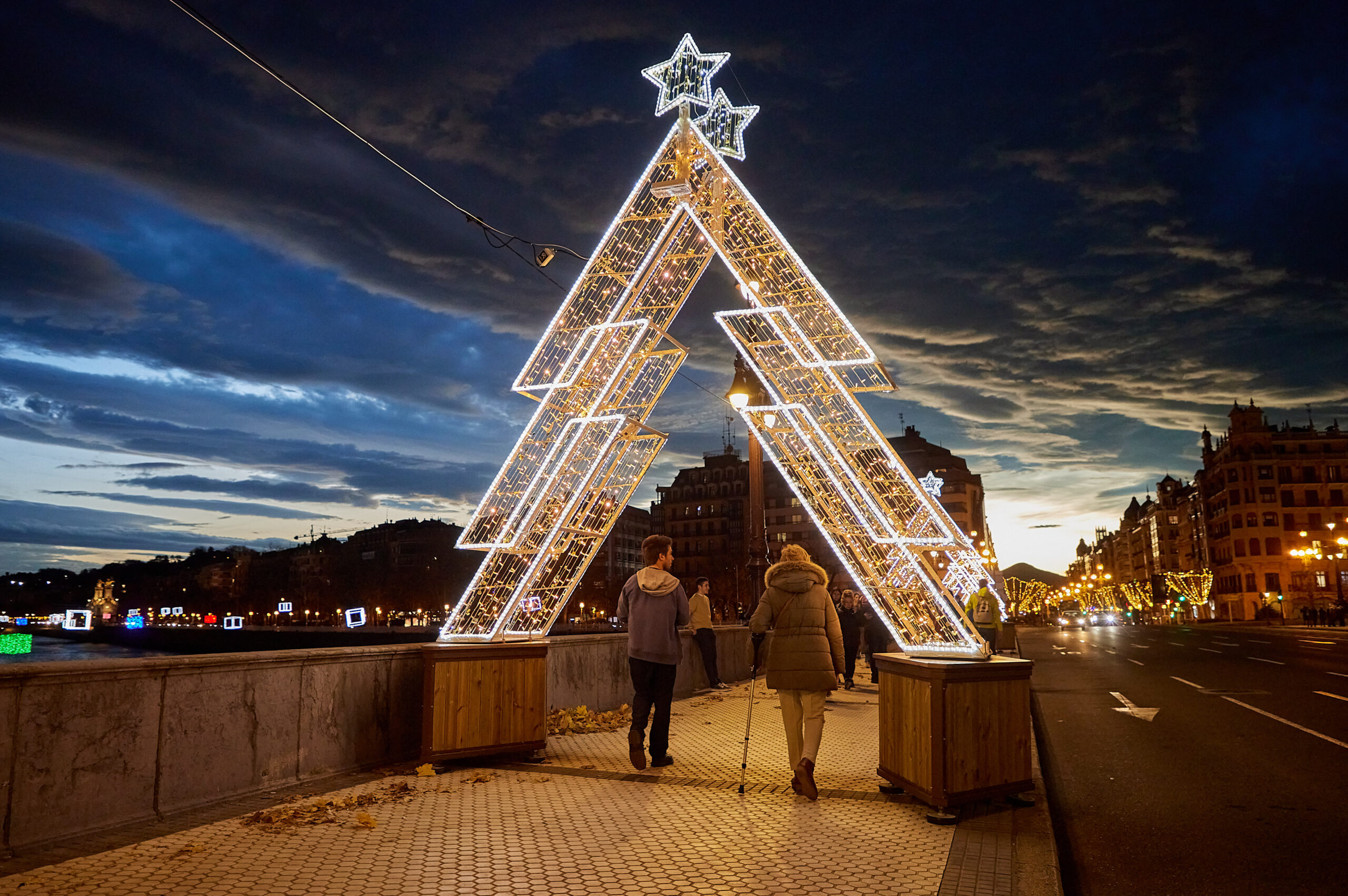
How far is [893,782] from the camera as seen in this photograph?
6371mm

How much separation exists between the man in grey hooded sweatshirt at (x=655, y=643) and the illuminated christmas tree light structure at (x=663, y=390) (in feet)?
5.12

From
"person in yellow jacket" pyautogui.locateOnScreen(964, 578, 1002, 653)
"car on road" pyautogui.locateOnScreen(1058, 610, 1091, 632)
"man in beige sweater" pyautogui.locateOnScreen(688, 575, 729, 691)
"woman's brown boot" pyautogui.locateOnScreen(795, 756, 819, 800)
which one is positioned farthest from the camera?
"car on road" pyautogui.locateOnScreen(1058, 610, 1091, 632)

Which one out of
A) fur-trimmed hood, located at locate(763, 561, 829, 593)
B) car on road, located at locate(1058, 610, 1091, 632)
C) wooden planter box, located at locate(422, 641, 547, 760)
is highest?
fur-trimmed hood, located at locate(763, 561, 829, 593)

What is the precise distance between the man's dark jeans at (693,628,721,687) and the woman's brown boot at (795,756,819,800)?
7703mm

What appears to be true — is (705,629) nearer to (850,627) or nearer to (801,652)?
(850,627)

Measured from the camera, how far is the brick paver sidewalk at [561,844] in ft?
14.5

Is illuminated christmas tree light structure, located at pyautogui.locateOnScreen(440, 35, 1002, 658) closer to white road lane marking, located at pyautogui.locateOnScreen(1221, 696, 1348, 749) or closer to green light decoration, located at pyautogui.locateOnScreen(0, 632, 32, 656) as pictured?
white road lane marking, located at pyautogui.locateOnScreen(1221, 696, 1348, 749)

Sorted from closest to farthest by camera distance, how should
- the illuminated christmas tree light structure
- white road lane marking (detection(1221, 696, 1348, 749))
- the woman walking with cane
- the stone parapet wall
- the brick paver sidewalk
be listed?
the brick paver sidewalk < the stone parapet wall < the woman walking with cane < the illuminated christmas tree light structure < white road lane marking (detection(1221, 696, 1348, 749))

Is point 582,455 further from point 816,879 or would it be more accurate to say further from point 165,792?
point 816,879

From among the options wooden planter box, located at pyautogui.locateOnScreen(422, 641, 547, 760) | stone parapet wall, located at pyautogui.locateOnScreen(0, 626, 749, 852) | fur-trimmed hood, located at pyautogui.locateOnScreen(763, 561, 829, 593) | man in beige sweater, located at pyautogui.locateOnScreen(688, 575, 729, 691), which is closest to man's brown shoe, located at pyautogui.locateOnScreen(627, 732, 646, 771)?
wooden planter box, located at pyautogui.locateOnScreen(422, 641, 547, 760)

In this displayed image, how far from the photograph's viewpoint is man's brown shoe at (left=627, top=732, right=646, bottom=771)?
7.35m

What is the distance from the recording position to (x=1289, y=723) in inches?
428

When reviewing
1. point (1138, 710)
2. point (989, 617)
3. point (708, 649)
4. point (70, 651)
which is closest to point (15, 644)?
point (70, 651)

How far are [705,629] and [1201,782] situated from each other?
7.57 meters
